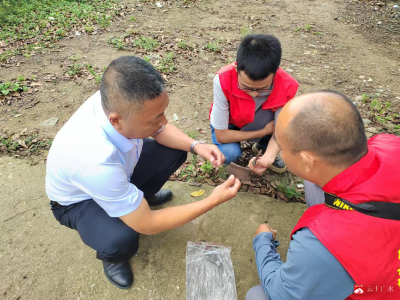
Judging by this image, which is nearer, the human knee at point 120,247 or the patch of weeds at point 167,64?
the human knee at point 120,247

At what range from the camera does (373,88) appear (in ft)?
14.9

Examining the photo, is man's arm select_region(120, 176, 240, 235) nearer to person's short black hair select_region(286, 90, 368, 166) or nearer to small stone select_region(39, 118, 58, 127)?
person's short black hair select_region(286, 90, 368, 166)

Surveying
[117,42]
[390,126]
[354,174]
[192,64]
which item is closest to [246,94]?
[354,174]

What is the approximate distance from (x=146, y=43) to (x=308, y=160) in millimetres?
5487

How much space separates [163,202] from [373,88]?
409cm

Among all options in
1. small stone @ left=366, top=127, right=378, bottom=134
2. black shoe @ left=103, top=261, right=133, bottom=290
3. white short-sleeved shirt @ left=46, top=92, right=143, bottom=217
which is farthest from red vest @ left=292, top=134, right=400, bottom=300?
small stone @ left=366, top=127, right=378, bottom=134

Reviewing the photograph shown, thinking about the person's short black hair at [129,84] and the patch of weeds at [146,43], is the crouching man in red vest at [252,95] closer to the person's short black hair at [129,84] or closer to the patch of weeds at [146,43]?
the person's short black hair at [129,84]

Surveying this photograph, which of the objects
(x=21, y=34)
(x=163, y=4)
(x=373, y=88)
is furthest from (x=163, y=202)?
(x=163, y=4)

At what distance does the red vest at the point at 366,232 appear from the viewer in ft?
3.83

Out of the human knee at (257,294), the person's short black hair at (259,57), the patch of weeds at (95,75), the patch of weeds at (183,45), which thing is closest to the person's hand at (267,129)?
the person's short black hair at (259,57)

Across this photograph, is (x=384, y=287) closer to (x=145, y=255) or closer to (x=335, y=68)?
(x=145, y=255)

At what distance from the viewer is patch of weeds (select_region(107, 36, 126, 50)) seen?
19.3ft

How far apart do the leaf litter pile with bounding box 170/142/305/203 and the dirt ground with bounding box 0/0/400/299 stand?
0.73 meters

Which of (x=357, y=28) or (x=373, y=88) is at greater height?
(x=357, y=28)
